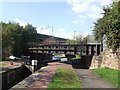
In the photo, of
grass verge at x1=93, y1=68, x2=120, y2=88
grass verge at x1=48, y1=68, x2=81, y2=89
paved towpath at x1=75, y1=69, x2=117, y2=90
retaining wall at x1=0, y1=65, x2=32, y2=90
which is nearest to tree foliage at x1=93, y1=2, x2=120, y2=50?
grass verge at x1=93, y1=68, x2=120, y2=88

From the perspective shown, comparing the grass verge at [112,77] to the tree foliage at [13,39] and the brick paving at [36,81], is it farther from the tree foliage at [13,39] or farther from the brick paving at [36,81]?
the tree foliage at [13,39]

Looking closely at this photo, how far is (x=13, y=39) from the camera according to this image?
88.8 meters

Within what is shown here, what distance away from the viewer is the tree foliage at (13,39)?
71.2 m

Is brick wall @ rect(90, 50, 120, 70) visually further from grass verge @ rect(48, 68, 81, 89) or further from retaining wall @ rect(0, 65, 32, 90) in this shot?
retaining wall @ rect(0, 65, 32, 90)

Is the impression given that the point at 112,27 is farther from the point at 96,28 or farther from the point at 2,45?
the point at 2,45

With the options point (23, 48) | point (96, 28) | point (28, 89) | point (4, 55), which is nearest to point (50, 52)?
point (23, 48)

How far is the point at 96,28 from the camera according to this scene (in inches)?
1935

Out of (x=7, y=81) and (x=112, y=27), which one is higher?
(x=112, y=27)

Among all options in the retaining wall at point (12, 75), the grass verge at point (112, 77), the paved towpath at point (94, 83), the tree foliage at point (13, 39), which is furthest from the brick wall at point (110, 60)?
the tree foliage at point (13, 39)

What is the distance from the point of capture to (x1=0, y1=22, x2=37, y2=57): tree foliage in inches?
2805

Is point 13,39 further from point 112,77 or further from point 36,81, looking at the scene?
point 36,81

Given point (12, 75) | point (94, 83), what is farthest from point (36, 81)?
point (12, 75)

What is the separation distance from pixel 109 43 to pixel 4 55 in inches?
1419

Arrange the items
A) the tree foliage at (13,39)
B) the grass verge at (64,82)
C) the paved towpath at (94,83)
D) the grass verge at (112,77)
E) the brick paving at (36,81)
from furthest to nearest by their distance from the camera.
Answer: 1. the tree foliage at (13,39)
2. the grass verge at (112,77)
3. the paved towpath at (94,83)
4. the grass verge at (64,82)
5. the brick paving at (36,81)
